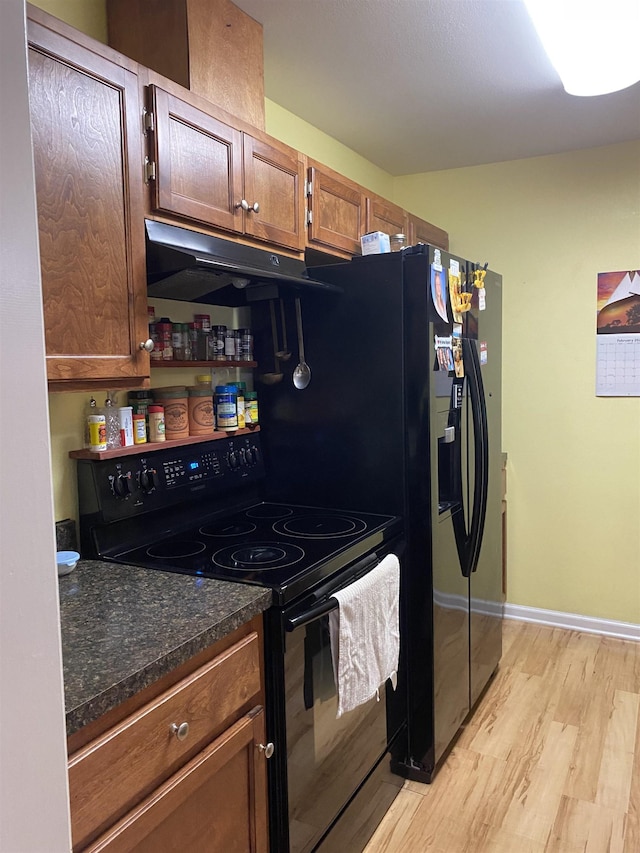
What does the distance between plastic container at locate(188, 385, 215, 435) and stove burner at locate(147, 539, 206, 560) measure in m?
0.38

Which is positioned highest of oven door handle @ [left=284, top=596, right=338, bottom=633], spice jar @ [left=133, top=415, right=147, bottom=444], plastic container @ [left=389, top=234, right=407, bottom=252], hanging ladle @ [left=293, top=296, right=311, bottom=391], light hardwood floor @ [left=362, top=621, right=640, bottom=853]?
plastic container @ [left=389, top=234, right=407, bottom=252]

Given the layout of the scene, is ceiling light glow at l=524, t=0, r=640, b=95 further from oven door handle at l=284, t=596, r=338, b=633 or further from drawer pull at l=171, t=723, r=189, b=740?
drawer pull at l=171, t=723, r=189, b=740

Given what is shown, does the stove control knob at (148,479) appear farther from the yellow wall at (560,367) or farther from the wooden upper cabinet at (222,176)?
the yellow wall at (560,367)

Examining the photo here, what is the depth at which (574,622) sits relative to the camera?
3.38 metres

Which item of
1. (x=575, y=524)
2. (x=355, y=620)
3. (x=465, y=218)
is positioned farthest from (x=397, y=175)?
(x=355, y=620)

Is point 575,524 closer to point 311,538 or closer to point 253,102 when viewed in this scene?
point 311,538

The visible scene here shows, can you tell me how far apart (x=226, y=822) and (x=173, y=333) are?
1.32 m

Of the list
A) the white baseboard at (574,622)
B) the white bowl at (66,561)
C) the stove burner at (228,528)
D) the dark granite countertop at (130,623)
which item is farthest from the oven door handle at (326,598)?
the white baseboard at (574,622)

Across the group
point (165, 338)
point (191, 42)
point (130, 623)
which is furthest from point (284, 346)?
point (130, 623)

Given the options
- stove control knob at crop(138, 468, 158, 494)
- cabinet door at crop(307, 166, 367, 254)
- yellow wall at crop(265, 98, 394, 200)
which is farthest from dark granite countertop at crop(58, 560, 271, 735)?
yellow wall at crop(265, 98, 394, 200)

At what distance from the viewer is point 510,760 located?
2.30m

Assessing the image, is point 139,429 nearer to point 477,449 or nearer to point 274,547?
point 274,547

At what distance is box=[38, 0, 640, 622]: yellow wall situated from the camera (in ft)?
10.4

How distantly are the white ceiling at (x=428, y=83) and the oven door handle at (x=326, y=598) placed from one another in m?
1.62
